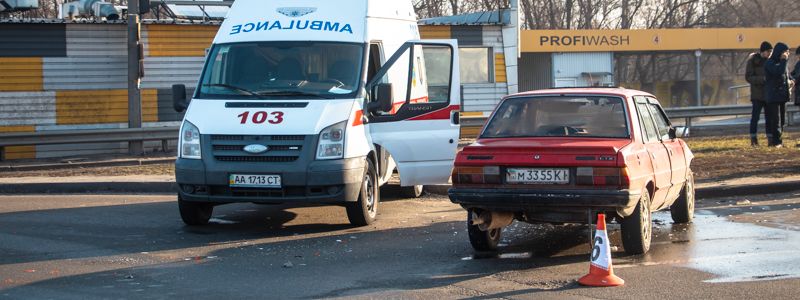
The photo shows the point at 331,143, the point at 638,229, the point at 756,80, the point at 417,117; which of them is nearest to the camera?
the point at 638,229

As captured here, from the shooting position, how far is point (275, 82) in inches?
438

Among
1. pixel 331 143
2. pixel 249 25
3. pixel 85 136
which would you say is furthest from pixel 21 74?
pixel 331 143

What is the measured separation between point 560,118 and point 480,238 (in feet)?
4.24

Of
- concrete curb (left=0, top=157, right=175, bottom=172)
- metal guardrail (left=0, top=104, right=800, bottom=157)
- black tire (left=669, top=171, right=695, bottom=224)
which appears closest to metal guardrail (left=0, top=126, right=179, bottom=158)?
metal guardrail (left=0, top=104, right=800, bottom=157)

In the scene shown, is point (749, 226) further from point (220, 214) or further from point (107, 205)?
point (107, 205)


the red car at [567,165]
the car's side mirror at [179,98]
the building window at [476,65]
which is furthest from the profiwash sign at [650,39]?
the red car at [567,165]

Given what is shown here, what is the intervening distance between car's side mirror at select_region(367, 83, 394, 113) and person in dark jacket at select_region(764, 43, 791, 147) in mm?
9473

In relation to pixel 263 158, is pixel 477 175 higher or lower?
lower

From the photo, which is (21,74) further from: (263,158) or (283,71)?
(263,158)

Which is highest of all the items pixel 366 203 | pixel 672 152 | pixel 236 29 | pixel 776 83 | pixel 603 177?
pixel 236 29

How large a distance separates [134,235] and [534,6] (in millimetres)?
44955

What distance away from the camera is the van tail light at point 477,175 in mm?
8633

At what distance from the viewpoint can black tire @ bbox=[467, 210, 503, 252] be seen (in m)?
9.03

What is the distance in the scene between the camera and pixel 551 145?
854cm
